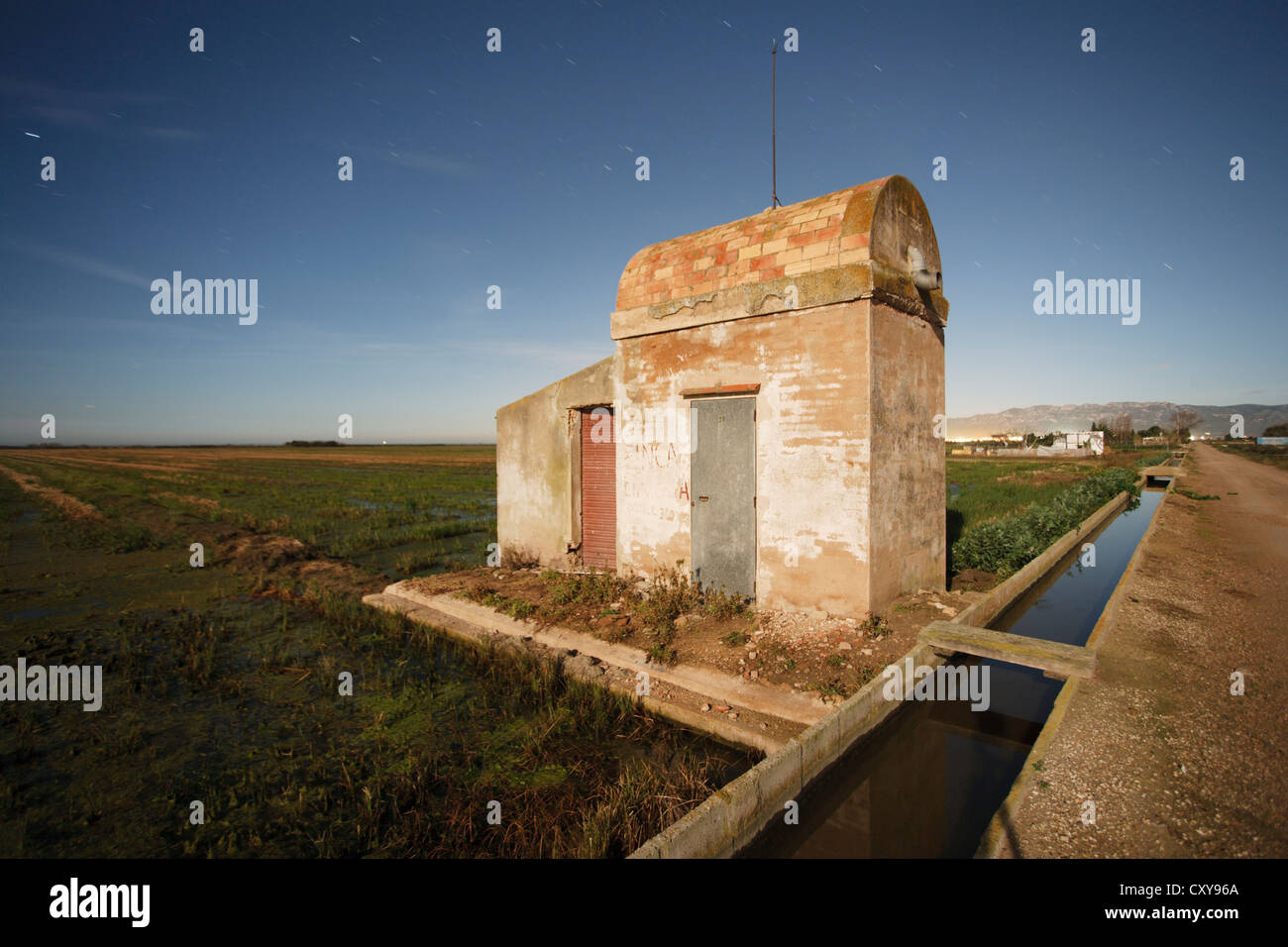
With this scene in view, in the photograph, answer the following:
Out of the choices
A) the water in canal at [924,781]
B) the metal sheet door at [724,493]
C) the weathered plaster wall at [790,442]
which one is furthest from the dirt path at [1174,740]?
the metal sheet door at [724,493]

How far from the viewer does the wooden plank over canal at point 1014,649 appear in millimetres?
5297

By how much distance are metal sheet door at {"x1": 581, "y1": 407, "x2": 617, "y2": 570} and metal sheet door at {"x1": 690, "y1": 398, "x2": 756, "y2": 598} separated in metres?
2.01

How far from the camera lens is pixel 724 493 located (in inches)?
295

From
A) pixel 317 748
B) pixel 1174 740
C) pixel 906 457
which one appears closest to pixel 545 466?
pixel 317 748

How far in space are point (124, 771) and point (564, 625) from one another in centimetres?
444

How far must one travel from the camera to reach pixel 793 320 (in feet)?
22.4

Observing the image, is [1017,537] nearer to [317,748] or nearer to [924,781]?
[924,781]

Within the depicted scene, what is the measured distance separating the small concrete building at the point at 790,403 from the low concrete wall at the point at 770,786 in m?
1.66

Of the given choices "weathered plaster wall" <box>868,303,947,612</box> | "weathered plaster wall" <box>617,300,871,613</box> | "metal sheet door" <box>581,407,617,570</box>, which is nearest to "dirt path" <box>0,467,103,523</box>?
"metal sheet door" <box>581,407,617,570</box>

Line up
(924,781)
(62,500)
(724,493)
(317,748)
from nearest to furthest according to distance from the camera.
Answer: (924,781), (317,748), (724,493), (62,500)

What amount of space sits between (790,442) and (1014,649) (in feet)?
10.3

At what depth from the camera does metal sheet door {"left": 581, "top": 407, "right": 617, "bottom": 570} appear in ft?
31.1

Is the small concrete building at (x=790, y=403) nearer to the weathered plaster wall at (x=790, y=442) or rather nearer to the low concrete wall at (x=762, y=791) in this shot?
the weathered plaster wall at (x=790, y=442)

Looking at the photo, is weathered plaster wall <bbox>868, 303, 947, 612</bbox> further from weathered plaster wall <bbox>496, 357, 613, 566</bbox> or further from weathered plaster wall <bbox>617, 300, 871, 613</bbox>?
weathered plaster wall <bbox>496, 357, 613, 566</bbox>
